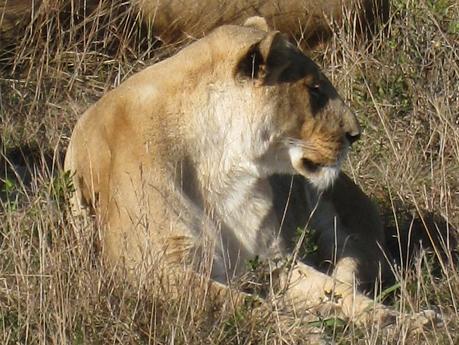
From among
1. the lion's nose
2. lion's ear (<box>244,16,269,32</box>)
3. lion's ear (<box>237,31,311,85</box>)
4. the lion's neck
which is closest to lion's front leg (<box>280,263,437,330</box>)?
the lion's neck

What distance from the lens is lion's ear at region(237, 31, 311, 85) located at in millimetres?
4645

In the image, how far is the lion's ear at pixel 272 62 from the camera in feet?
15.2

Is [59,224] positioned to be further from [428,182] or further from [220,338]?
[428,182]

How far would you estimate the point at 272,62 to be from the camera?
4.69 metres

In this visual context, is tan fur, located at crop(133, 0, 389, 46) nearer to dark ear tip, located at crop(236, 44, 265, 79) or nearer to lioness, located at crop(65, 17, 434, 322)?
lioness, located at crop(65, 17, 434, 322)

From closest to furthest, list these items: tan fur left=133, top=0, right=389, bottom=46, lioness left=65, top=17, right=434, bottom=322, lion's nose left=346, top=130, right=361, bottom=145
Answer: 1. lioness left=65, top=17, right=434, bottom=322
2. lion's nose left=346, top=130, right=361, bottom=145
3. tan fur left=133, top=0, right=389, bottom=46

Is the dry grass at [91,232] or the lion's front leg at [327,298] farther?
the lion's front leg at [327,298]

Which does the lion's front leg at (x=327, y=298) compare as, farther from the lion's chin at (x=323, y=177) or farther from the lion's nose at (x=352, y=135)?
the lion's nose at (x=352, y=135)

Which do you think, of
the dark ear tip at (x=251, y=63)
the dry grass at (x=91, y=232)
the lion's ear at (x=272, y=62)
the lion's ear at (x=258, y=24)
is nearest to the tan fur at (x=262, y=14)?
the dry grass at (x=91, y=232)

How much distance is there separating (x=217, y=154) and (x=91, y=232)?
0.52 meters

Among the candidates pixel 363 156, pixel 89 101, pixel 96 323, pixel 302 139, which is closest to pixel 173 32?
pixel 89 101

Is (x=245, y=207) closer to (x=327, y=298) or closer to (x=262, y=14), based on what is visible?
(x=327, y=298)

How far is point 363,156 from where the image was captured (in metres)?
6.04

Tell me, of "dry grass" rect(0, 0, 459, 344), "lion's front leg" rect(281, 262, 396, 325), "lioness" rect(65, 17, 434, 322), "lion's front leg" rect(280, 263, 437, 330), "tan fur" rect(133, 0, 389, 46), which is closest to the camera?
"dry grass" rect(0, 0, 459, 344)
